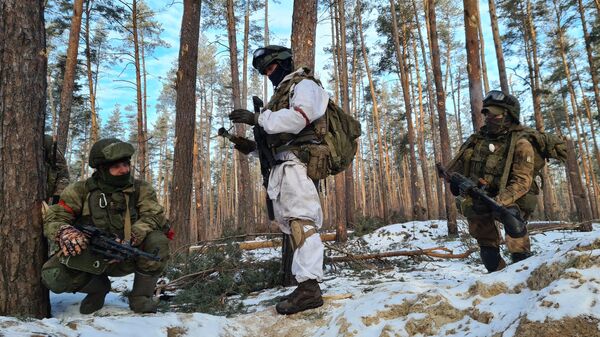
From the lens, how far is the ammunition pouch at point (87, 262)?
7.87 feet

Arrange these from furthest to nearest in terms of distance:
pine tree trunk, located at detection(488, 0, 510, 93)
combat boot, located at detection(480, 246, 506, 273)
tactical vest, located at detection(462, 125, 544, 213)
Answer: pine tree trunk, located at detection(488, 0, 510, 93) < combat boot, located at detection(480, 246, 506, 273) < tactical vest, located at detection(462, 125, 544, 213)

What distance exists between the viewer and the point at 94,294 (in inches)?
105

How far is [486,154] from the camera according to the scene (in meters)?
3.65

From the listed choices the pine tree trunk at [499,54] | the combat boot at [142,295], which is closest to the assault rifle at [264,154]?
the combat boot at [142,295]

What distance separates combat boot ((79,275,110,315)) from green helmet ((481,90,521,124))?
3852 millimetres

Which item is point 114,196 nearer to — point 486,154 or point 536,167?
point 486,154

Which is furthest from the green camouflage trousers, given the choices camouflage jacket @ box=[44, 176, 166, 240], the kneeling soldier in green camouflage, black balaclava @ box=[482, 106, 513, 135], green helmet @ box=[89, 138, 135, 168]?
black balaclava @ box=[482, 106, 513, 135]

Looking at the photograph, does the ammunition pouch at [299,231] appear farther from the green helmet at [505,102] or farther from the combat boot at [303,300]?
the green helmet at [505,102]

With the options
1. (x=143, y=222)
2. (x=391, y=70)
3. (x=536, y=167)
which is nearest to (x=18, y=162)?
(x=143, y=222)

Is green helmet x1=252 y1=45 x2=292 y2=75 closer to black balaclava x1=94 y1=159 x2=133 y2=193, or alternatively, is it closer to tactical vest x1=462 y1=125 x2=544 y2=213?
black balaclava x1=94 y1=159 x2=133 y2=193

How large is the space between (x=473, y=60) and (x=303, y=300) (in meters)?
6.05

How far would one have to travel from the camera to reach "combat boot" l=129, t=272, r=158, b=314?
266 centimetres

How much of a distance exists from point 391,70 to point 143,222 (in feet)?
62.6

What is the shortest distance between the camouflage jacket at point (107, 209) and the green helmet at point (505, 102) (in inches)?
130
